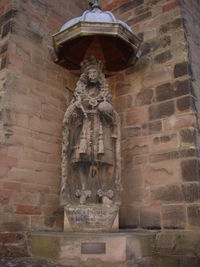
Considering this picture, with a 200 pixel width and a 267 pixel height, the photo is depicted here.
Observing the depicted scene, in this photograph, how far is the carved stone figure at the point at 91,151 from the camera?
3.79 metres

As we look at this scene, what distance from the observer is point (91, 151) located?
12.4 ft

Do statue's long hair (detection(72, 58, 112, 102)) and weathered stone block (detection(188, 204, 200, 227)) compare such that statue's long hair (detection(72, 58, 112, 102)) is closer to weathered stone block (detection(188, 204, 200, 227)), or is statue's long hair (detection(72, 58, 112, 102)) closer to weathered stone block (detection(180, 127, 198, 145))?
weathered stone block (detection(180, 127, 198, 145))

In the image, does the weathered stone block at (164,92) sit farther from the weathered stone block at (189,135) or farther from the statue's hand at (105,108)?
the statue's hand at (105,108)

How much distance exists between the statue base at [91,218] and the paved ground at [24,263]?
18.7 inches

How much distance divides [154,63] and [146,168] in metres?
1.50

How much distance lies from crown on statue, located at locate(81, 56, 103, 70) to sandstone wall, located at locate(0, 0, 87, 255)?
70cm

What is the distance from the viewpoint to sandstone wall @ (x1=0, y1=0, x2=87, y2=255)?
3912mm

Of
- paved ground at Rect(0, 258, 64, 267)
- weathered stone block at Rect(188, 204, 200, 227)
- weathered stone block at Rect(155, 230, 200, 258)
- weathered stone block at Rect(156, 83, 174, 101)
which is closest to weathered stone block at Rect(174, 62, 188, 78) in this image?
weathered stone block at Rect(156, 83, 174, 101)

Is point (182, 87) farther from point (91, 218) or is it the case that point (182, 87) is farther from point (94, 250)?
point (94, 250)

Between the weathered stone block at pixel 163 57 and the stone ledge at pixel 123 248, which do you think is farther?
the weathered stone block at pixel 163 57

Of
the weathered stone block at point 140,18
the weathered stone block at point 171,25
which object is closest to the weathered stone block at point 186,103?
the weathered stone block at point 171,25

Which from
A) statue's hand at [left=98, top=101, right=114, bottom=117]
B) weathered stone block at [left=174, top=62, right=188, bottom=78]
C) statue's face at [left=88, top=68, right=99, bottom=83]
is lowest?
statue's hand at [left=98, top=101, right=114, bottom=117]

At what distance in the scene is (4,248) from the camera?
3713 millimetres

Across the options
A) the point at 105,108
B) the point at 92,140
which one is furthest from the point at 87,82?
the point at 92,140
